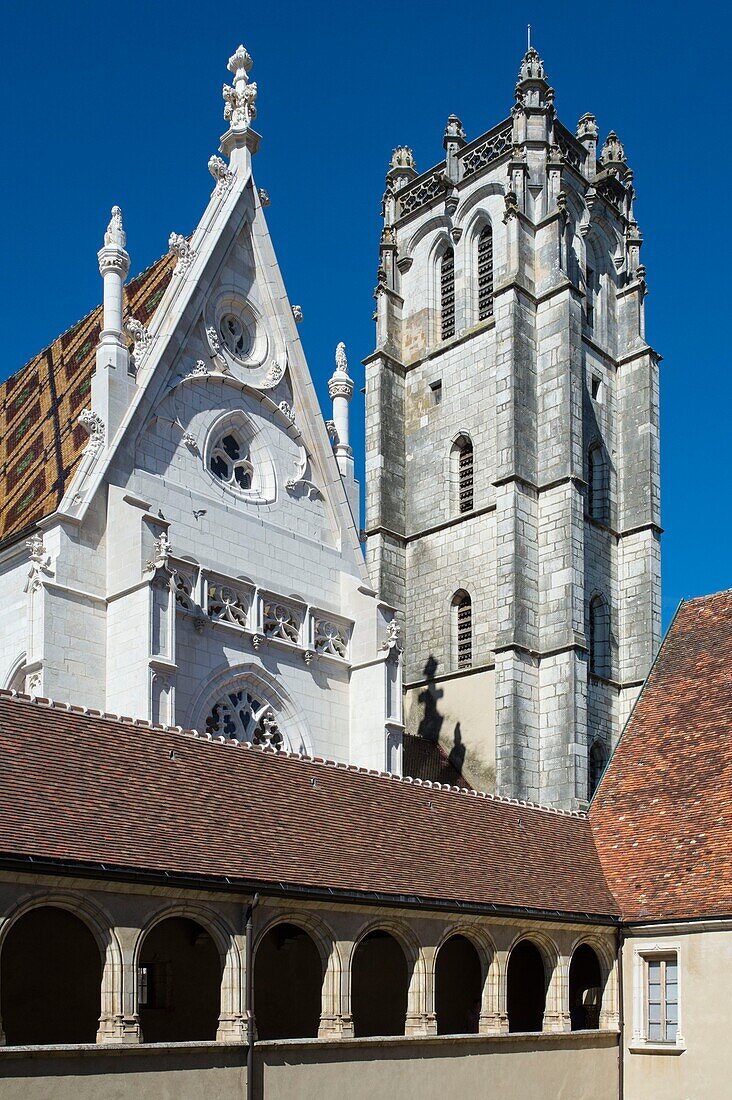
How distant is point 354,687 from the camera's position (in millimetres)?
24750

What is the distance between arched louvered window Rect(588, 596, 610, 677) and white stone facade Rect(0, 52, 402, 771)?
44.7 ft

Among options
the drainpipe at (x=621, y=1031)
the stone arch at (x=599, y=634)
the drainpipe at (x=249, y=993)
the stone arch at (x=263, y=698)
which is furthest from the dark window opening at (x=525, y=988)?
the stone arch at (x=599, y=634)

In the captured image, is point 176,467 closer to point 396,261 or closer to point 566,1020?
point 566,1020

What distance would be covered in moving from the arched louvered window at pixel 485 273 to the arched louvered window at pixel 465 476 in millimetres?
3630

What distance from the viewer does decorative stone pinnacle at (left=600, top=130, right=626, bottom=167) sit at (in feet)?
140

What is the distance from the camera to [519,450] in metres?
36.8

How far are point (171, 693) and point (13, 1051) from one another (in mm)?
8081

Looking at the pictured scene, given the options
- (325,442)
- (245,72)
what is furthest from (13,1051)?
(245,72)

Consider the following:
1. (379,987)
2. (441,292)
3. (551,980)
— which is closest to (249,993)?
(379,987)

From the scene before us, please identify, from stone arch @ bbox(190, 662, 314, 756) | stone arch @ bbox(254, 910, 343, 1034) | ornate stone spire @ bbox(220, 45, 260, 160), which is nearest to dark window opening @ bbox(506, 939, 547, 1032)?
stone arch @ bbox(190, 662, 314, 756)

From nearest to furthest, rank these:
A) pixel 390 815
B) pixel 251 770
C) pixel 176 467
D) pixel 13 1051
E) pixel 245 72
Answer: pixel 13 1051, pixel 251 770, pixel 390 815, pixel 176 467, pixel 245 72

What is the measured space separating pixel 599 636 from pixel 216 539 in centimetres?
1719

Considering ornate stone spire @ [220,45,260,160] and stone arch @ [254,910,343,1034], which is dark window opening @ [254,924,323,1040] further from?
ornate stone spire @ [220,45,260,160]

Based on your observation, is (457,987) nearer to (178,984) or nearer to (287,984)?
(287,984)
